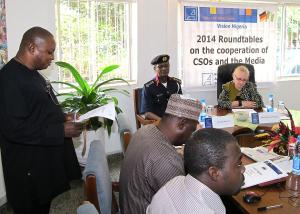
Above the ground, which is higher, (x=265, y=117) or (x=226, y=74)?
(x=226, y=74)

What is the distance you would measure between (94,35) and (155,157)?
9.83ft

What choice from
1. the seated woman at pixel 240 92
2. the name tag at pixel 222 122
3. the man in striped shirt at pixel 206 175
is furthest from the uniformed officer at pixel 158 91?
the man in striped shirt at pixel 206 175

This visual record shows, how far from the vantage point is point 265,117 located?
3.11m

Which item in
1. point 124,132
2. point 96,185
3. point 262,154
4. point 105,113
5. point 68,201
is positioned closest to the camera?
point 96,185

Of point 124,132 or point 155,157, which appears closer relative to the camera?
point 155,157

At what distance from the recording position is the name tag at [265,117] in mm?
3061

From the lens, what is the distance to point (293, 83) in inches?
213

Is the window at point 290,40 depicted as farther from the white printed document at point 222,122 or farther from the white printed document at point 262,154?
the white printed document at point 262,154

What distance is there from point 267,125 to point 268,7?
8.87ft

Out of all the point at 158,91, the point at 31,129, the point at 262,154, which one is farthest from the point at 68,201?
the point at 262,154

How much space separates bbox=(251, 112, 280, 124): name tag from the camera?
3.06m

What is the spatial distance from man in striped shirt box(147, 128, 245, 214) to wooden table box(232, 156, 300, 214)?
25 centimetres

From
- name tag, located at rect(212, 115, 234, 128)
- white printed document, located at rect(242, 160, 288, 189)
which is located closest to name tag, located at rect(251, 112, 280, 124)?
name tag, located at rect(212, 115, 234, 128)

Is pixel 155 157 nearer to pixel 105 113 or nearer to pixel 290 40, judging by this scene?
pixel 105 113
